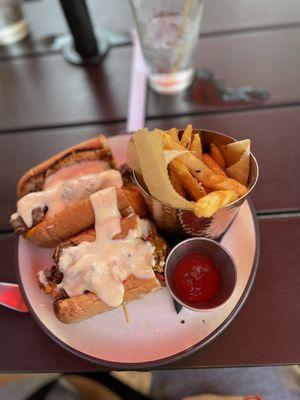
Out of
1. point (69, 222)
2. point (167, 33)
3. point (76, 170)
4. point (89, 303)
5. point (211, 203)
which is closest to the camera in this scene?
point (211, 203)

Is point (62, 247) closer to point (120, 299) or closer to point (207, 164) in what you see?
point (120, 299)

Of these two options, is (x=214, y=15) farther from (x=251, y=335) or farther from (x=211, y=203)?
(x=251, y=335)

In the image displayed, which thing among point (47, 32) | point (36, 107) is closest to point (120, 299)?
point (36, 107)

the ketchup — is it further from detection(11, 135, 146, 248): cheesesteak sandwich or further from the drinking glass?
the drinking glass

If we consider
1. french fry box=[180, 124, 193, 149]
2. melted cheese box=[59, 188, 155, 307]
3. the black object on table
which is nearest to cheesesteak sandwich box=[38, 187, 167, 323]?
melted cheese box=[59, 188, 155, 307]

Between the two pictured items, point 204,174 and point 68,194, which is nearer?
point 204,174

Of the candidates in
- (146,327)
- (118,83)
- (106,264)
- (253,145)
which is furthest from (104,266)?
(118,83)
